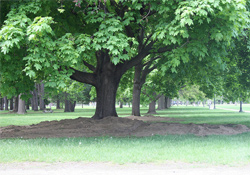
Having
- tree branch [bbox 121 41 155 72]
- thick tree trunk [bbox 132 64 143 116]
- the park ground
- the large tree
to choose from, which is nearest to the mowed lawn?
the park ground

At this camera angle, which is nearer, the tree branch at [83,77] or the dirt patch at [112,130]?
the dirt patch at [112,130]

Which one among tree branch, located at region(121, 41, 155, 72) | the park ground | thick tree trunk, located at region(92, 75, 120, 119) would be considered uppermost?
tree branch, located at region(121, 41, 155, 72)

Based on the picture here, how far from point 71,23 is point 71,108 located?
33.8 metres

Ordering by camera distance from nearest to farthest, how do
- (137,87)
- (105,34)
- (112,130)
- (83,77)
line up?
(105,34) < (112,130) < (83,77) < (137,87)

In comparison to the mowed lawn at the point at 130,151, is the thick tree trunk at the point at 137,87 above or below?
above

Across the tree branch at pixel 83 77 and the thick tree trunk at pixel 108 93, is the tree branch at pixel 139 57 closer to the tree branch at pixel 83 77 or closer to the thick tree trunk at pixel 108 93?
the thick tree trunk at pixel 108 93

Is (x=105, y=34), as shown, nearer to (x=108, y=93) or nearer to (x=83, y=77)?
(x=83, y=77)

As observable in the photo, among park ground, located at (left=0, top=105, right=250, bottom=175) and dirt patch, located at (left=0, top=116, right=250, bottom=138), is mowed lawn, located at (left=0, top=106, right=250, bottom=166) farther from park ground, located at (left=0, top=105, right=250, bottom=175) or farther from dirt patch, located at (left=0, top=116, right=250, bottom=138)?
dirt patch, located at (left=0, top=116, right=250, bottom=138)

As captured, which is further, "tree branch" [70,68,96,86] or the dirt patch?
"tree branch" [70,68,96,86]

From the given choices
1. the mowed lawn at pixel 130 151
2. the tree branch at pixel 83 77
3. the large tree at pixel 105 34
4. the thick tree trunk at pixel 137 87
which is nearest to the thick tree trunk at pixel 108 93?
the tree branch at pixel 83 77

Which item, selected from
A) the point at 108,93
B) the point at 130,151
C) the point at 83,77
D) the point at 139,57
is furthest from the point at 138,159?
the point at 83,77

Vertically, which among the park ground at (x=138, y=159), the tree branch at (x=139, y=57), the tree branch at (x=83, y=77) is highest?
the tree branch at (x=139, y=57)

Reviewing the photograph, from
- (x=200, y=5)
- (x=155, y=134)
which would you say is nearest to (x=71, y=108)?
(x=155, y=134)

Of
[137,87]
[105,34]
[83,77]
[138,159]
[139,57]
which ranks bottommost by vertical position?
[138,159]
